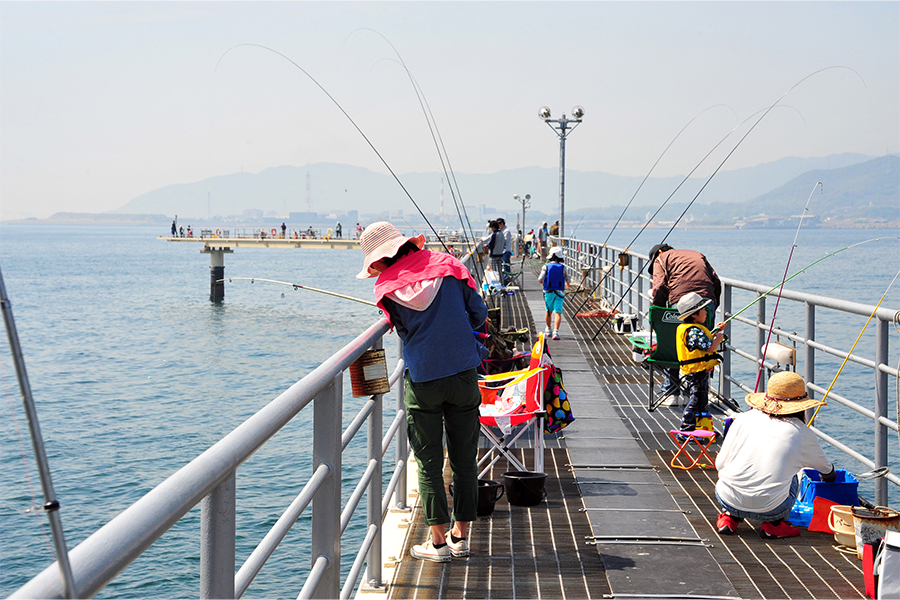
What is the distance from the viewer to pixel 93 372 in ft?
110

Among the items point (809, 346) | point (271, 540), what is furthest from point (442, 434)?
point (809, 346)

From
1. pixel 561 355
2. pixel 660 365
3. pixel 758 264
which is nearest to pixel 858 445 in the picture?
pixel 561 355

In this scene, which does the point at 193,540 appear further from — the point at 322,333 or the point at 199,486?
the point at 322,333

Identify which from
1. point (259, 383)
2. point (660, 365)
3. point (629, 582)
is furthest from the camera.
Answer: point (259, 383)

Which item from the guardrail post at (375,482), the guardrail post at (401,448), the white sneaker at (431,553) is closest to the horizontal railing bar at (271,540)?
the guardrail post at (375,482)

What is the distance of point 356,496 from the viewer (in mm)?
3252

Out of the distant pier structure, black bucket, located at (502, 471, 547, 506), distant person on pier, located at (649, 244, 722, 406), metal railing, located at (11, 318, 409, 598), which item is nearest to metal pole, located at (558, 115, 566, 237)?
distant person on pier, located at (649, 244, 722, 406)

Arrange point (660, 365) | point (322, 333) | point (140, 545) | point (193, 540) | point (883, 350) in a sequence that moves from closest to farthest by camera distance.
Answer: point (140, 545) < point (883, 350) < point (660, 365) < point (193, 540) < point (322, 333)

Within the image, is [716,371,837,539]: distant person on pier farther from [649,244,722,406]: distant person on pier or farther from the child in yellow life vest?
[649,244,722,406]: distant person on pier

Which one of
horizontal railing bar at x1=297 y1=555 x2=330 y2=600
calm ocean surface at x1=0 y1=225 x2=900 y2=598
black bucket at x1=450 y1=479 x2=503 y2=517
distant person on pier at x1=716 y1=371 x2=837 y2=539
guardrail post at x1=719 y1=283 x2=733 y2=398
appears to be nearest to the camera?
horizontal railing bar at x1=297 y1=555 x2=330 y2=600

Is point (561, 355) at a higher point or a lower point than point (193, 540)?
higher

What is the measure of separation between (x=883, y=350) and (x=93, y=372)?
33.6 metres

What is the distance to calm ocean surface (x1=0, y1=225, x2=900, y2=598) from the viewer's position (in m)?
12.0

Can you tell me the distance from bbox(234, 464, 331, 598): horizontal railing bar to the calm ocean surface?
2.14 ft
